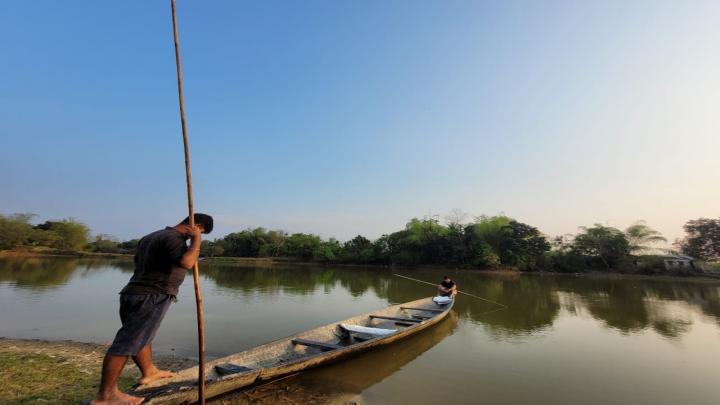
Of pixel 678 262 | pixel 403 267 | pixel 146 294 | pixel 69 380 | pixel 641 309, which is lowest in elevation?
pixel 641 309

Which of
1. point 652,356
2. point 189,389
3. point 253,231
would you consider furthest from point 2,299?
point 253,231

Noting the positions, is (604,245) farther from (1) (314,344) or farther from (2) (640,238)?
(1) (314,344)

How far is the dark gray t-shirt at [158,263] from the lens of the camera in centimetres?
257

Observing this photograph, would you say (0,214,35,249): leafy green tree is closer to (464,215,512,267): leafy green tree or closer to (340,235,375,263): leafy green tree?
(340,235,375,263): leafy green tree

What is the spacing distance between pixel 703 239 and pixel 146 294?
1575 inches

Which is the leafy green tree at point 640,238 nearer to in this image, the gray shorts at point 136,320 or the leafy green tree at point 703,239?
the leafy green tree at point 703,239

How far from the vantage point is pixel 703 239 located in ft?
93.8

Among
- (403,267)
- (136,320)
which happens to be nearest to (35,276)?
(136,320)

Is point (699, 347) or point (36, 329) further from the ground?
point (36, 329)

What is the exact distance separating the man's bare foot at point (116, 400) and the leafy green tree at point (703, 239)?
3972 cm

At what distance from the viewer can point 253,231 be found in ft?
164

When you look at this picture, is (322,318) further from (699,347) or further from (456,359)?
(699,347)

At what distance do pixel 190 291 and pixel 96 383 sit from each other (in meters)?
10.9

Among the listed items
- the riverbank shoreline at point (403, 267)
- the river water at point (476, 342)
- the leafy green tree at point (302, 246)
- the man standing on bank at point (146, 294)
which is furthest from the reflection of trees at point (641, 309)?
the leafy green tree at point (302, 246)
